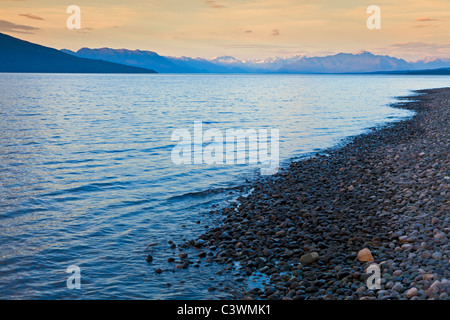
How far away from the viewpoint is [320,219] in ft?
40.5

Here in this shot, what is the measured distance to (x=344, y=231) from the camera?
37.1 feet

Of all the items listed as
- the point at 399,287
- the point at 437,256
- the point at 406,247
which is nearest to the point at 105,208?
Result: the point at 406,247

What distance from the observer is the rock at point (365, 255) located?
9.40 m

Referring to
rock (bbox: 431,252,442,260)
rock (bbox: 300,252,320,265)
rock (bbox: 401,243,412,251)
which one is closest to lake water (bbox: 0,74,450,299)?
rock (bbox: 300,252,320,265)

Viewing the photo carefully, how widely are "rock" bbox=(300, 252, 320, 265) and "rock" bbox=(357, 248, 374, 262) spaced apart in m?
1.04

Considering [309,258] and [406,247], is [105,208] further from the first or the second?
[406,247]

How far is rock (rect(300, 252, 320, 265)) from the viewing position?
9617mm

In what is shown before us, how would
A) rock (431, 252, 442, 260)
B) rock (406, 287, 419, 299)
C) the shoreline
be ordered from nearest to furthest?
rock (406, 287, 419, 299) < the shoreline < rock (431, 252, 442, 260)

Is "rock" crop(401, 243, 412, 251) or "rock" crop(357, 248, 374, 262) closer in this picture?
"rock" crop(357, 248, 374, 262)

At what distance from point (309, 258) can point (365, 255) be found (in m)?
1.39

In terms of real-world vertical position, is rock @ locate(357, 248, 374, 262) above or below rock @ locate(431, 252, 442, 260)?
below

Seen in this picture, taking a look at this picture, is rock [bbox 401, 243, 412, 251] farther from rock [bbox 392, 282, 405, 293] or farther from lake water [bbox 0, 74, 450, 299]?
lake water [bbox 0, 74, 450, 299]

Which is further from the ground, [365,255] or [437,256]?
[437,256]

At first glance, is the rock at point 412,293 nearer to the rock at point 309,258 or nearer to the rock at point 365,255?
the rock at point 365,255
